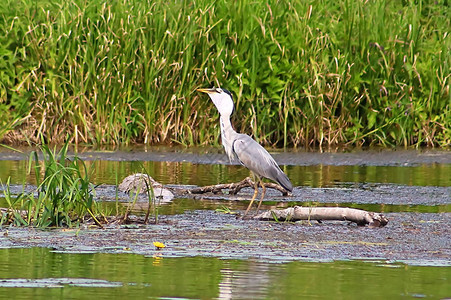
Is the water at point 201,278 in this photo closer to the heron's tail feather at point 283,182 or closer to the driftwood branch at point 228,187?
the heron's tail feather at point 283,182

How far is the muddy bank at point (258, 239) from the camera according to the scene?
5.95 m

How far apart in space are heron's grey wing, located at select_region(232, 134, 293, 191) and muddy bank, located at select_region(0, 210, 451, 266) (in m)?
0.79

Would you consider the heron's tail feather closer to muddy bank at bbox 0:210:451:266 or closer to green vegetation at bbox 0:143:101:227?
muddy bank at bbox 0:210:451:266

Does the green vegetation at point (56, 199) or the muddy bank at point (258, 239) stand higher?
the green vegetation at point (56, 199)

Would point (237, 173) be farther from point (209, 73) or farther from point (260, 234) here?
point (260, 234)

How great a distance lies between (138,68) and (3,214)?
624cm

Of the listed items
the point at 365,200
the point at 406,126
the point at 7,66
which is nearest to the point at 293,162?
the point at 406,126

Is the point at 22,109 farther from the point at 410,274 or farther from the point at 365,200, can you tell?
the point at 410,274

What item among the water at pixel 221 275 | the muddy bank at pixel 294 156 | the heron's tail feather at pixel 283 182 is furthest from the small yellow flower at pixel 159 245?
the muddy bank at pixel 294 156

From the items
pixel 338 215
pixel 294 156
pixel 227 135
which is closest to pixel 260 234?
pixel 338 215

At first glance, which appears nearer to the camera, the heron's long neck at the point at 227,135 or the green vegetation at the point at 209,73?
the heron's long neck at the point at 227,135

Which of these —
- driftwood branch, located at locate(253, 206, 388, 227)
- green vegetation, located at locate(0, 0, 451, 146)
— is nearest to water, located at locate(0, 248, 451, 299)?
driftwood branch, located at locate(253, 206, 388, 227)

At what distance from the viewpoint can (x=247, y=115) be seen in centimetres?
1290

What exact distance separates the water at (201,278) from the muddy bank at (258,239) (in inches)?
9.3
